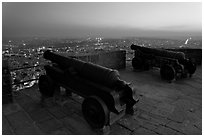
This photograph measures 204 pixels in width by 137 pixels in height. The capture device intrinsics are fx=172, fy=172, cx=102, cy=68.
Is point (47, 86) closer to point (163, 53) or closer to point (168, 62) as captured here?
point (168, 62)

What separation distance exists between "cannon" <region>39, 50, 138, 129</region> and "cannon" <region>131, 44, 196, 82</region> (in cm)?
365

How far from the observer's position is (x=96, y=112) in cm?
330

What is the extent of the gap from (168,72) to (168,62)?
0.54 meters

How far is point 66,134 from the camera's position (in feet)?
10.9

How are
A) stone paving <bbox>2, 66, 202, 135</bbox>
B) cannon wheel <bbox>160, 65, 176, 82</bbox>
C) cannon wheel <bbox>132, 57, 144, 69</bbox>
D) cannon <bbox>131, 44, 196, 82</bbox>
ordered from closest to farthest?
stone paving <bbox>2, 66, 202, 135</bbox> < cannon wheel <bbox>160, 65, 176, 82</bbox> < cannon <bbox>131, 44, 196, 82</bbox> < cannon wheel <bbox>132, 57, 144, 69</bbox>

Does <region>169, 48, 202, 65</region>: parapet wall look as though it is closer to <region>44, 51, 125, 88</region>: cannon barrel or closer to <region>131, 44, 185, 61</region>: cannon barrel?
<region>131, 44, 185, 61</region>: cannon barrel

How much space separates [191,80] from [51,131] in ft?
19.6

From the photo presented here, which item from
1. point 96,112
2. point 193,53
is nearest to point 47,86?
point 96,112

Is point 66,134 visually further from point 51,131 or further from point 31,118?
point 31,118

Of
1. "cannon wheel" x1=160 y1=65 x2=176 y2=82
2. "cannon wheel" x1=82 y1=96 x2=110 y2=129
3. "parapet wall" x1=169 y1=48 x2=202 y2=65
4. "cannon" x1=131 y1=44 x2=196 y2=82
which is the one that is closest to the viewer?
"cannon wheel" x1=82 y1=96 x2=110 y2=129

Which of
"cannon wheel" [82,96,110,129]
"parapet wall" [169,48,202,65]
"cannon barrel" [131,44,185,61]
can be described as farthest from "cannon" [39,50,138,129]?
"parapet wall" [169,48,202,65]

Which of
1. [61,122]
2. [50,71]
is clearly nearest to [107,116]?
[61,122]

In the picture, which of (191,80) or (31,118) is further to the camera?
(191,80)

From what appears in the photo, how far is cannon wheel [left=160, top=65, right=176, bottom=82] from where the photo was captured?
6.73 meters
